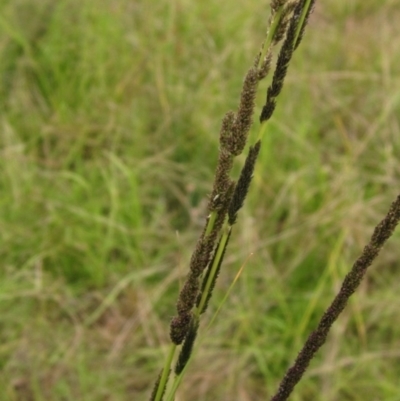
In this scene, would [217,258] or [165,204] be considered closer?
[217,258]

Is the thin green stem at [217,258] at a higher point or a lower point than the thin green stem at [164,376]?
higher

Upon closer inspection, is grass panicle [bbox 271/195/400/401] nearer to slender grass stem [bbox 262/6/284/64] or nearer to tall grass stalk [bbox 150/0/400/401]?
tall grass stalk [bbox 150/0/400/401]

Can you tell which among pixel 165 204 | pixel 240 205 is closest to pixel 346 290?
pixel 240 205

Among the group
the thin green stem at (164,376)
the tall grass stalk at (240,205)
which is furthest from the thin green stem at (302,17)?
the thin green stem at (164,376)

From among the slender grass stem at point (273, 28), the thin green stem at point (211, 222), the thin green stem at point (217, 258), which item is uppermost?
the slender grass stem at point (273, 28)

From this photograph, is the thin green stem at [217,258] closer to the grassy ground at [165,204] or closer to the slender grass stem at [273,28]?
the slender grass stem at [273,28]

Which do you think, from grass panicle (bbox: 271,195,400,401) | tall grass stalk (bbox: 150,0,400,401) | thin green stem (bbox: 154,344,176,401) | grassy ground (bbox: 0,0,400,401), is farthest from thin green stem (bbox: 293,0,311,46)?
grassy ground (bbox: 0,0,400,401)

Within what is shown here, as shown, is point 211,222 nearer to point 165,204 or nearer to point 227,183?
point 227,183

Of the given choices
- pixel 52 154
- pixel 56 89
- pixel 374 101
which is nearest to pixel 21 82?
pixel 56 89
